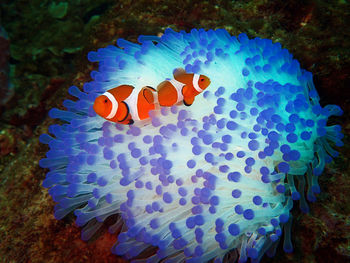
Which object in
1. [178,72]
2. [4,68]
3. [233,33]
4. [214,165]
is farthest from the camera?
[4,68]

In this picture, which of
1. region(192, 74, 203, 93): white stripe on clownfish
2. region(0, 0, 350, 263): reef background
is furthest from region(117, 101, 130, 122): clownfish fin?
region(0, 0, 350, 263): reef background

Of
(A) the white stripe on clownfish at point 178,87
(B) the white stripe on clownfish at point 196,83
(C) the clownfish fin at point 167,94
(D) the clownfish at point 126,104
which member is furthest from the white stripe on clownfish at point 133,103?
(B) the white stripe on clownfish at point 196,83

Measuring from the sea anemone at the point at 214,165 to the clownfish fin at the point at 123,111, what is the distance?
0.11m

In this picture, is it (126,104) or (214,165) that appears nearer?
(214,165)

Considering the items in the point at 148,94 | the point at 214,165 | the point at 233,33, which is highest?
the point at 233,33

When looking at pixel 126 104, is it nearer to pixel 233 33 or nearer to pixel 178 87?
pixel 178 87

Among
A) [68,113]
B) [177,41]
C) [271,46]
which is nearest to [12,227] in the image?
[68,113]

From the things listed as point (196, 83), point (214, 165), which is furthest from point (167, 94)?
point (214, 165)

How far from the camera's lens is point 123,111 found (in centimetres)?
188

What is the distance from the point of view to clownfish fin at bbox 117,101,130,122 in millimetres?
1873

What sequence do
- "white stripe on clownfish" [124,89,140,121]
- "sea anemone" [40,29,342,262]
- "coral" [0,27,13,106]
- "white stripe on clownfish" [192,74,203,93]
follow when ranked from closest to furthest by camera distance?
"sea anemone" [40,29,342,262]
"white stripe on clownfish" [192,74,203,93]
"white stripe on clownfish" [124,89,140,121]
"coral" [0,27,13,106]

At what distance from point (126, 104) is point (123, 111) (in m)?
0.06

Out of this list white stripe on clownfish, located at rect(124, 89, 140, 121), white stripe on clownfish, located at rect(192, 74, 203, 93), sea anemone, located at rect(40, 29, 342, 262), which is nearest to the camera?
sea anemone, located at rect(40, 29, 342, 262)

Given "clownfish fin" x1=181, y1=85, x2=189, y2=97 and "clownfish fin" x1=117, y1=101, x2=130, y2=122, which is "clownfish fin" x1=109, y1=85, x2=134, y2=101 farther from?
"clownfish fin" x1=181, y1=85, x2=189, y2=97
